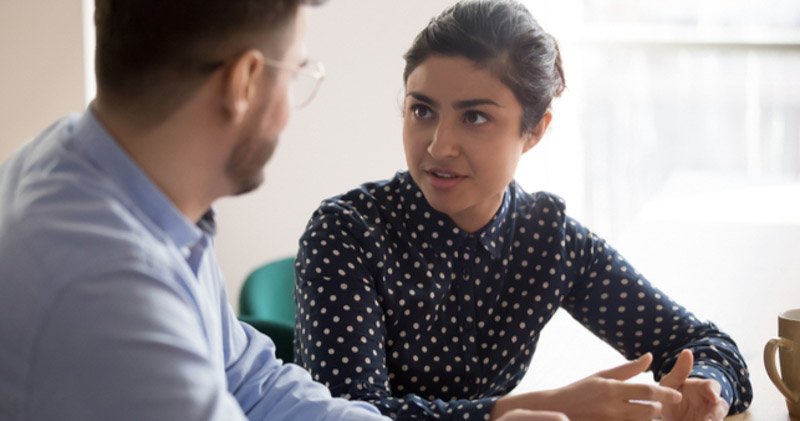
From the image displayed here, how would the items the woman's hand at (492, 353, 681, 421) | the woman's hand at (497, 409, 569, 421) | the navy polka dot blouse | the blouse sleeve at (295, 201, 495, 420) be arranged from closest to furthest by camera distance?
the woman's hand at (497, 409, 569, 421)
the woman's hand at (492, 353, 681, 421)
the blouse sleeve at (295, 201, 495, 420)
the navy polka dot blouse

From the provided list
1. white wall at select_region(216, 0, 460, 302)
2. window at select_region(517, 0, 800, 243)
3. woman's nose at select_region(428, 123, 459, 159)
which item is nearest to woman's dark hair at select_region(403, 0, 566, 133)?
woman's nose at select_region(428, 123, 459, 159)

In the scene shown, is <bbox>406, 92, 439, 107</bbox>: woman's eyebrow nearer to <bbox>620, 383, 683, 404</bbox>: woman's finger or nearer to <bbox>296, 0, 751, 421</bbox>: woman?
<bbox>296, 0, 751, 421</bbox>: woman

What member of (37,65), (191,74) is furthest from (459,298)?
(37,65)

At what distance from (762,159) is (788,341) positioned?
2.59 m

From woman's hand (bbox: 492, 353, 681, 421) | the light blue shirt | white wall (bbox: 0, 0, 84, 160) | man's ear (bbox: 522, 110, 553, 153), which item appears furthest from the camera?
white wall (bbox: 0, 0, 84, 160)

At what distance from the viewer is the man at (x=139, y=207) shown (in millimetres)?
775

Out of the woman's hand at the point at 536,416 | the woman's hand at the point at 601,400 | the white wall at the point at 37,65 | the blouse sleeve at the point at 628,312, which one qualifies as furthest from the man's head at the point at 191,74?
the white wall at the point at 37,65

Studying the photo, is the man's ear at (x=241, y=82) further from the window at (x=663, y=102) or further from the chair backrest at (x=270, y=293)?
the window at (x=663, y=102)

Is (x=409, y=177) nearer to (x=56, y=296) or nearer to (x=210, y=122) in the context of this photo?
(x=210, y=122)

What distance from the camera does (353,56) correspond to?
11.6ft

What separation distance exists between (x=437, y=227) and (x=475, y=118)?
208mm

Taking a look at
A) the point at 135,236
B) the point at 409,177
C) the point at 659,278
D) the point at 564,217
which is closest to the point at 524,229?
the point at 564,217

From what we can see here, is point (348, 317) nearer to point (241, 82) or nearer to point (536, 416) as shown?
point (536, 416)

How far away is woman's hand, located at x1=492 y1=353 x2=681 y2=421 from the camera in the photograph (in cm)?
126
